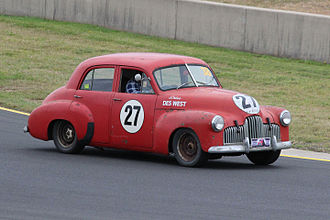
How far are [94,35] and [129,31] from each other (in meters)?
1.30

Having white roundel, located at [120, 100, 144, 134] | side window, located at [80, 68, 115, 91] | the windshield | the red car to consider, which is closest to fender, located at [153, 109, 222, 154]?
the red car

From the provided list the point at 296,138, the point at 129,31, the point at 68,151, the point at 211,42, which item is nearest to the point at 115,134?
the point at 68,151

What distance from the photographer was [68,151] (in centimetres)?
1262

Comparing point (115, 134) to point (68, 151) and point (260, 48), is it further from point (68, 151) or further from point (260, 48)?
point (260, 48)

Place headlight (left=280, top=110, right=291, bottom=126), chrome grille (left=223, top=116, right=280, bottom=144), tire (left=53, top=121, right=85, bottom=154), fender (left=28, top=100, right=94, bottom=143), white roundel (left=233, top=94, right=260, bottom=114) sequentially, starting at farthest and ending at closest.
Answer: tire (left=53, top=121, right=85, bottom=154) < fender (left=28, top=100, right=94, bottom=143) < headlight (left=280, top=110, right=291, bottom=126) < white roundel (left=233, top=94, right=260, bottom=114) < chrome grille (left=223, top=116, right=280, bottom=144)

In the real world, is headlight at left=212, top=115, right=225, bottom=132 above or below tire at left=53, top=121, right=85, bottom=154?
above

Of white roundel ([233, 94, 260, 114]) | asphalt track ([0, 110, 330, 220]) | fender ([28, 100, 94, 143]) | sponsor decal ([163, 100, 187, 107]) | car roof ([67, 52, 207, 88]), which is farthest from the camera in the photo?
fender ([28, 100, 94, 143])

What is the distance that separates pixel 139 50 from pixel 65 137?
1339cm

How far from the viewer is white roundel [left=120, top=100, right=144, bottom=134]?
38.5 ft

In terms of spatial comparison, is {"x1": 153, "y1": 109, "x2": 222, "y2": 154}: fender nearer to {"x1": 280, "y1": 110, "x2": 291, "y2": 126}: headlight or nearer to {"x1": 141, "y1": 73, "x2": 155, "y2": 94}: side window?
{"x1": 141, "y1": 73, "x2": 155, "y2": 94}: side window

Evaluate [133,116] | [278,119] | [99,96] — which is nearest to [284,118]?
[278,119]

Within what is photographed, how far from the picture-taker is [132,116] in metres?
11.8

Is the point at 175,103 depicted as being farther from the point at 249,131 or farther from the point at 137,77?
the point at 249,131

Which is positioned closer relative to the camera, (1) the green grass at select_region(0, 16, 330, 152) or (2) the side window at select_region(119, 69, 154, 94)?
(2) the side window at select_region(119, 69, 154, 94)
